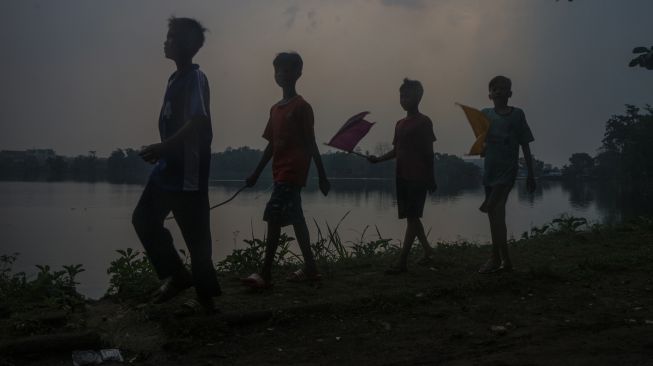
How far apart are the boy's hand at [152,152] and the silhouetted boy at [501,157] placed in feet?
10.2

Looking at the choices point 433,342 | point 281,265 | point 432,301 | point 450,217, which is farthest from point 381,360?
point 450,217

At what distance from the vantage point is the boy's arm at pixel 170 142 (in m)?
3.23

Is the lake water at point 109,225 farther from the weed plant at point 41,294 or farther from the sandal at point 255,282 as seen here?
the weed plant at point 41,294

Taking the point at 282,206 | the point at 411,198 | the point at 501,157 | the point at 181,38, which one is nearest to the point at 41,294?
the point at 282,206

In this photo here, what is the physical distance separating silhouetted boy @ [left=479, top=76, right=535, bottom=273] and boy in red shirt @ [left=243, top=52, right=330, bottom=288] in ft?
5.68

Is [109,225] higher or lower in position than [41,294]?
lower

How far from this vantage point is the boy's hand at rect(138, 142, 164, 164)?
323 cm

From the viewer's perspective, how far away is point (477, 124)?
5.09 meters

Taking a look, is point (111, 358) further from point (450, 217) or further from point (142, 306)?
point (450, 217)

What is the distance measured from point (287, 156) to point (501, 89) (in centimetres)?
219

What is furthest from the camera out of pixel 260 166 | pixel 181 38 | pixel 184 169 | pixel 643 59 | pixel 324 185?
pixel 643 59

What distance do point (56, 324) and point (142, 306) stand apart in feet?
1.68

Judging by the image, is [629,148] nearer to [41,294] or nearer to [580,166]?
[580,166]

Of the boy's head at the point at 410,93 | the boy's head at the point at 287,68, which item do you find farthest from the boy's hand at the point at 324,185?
the boy's head at the point at 410,93
